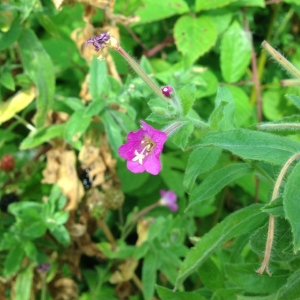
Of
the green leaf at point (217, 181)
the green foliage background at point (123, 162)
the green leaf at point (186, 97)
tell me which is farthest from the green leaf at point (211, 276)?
the green leaf at point (186, 97)

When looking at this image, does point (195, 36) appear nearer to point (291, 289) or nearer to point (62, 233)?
point (62, 233)

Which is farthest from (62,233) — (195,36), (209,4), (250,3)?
(250,3)

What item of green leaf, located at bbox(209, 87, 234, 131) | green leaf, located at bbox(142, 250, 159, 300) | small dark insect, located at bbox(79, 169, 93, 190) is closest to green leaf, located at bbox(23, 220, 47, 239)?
small dark insect, located at bbox(79, 169, 93, 190)

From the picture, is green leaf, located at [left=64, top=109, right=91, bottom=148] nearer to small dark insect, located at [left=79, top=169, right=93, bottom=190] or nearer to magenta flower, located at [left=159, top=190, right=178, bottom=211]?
small dark insect, located at [left=79, top=169, right=93, bottom=190]

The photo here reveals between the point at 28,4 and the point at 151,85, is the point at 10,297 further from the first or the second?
the point at 151,85

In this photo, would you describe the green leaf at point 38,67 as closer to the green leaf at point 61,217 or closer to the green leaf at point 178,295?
the green leaf at point 61,217
